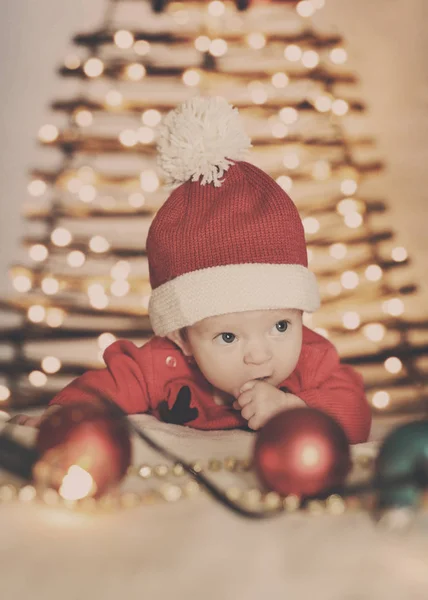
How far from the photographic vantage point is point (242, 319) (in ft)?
Result: 3.14

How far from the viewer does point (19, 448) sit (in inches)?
28.8

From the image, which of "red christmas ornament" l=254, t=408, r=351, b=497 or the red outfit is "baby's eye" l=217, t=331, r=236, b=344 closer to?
the red outfit

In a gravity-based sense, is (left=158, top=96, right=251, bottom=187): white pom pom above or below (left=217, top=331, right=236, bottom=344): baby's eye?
above

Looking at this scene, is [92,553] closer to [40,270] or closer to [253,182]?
[253,182]

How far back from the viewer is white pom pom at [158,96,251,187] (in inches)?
39.9

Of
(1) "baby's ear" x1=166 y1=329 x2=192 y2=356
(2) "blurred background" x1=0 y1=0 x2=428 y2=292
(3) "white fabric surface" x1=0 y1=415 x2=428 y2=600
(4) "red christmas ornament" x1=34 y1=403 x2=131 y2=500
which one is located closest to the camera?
(3) "white fabric surface" x1=0 y1=415 x2=428 y2=600

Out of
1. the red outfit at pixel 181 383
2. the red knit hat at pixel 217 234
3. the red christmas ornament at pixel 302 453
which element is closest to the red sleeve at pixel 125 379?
the red outfit at pixel 181 383

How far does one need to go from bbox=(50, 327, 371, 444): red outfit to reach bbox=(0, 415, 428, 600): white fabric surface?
372 millimetres

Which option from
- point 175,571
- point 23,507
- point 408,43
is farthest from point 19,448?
point 408,43

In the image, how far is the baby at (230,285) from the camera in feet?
3.17

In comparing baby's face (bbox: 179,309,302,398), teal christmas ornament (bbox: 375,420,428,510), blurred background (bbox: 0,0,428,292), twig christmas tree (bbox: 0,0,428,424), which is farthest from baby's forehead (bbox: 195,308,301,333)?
blurred background (bbox: 0,0,428,292)

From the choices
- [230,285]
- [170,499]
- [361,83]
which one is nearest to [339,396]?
[230,285]

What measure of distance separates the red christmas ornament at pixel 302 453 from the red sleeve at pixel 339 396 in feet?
1.15

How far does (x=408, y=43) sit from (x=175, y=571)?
151 centimetres
